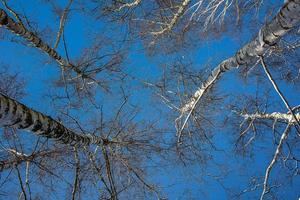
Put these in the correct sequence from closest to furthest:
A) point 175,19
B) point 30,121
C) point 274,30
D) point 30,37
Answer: point 30,121
point 274,30
point 30,37
point 175,19

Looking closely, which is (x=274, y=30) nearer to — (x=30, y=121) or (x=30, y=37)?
(x=30, y=121)

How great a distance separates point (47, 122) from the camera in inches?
138

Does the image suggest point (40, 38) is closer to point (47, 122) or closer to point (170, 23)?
point (170, 23)

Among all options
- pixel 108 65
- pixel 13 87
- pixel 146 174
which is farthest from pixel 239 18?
pixel 13 87

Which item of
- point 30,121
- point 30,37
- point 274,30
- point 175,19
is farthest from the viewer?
A: point 175,19

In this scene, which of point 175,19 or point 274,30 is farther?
point 175,19

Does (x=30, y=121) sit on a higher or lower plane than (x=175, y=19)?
lower

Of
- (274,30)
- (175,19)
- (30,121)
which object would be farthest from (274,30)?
(175,19)

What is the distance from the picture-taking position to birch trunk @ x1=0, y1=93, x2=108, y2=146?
9.43ft

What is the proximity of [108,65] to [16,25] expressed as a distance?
142cm

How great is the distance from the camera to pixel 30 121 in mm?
3203

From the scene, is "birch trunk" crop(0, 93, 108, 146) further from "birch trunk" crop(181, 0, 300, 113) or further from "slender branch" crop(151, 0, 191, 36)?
"slender branch" crop(151, 0, 191, 36)

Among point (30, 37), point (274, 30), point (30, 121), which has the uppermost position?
point (30, 37)

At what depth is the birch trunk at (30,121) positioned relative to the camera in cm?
288
